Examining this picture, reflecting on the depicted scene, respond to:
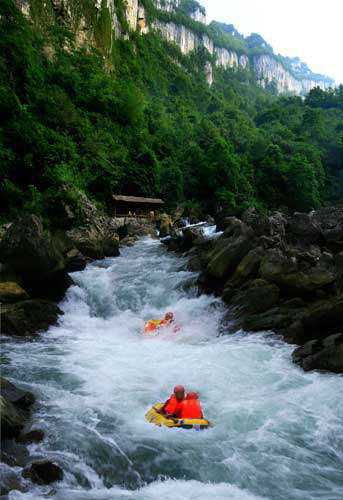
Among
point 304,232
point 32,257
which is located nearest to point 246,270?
point 304,232

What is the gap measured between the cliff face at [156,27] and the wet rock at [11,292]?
126 feet

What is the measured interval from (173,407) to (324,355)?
4.19 m

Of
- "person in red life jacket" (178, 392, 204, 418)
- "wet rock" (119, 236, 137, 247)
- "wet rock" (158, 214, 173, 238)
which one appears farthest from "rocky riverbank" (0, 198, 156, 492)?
"wet rock" (158, 214, 173, 238)

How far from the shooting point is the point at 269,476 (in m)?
6.15

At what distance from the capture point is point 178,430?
7254 mm

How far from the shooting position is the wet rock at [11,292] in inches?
490

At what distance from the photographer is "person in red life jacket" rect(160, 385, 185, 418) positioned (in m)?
7.51

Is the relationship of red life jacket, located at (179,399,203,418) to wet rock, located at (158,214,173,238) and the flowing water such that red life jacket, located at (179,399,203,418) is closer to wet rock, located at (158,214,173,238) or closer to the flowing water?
the flowing water

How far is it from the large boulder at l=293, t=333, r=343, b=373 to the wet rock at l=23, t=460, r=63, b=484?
247 inches

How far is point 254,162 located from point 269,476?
53475 millimetres

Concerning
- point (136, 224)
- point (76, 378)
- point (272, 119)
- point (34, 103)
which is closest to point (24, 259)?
point (76, 378)

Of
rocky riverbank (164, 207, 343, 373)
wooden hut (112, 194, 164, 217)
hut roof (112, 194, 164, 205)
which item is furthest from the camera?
wooden hut (112, 194, 164, 217)

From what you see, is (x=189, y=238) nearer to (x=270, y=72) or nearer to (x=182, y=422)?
(x=182, y=422)

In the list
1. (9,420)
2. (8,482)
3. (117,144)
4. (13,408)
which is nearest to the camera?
(8,482)
